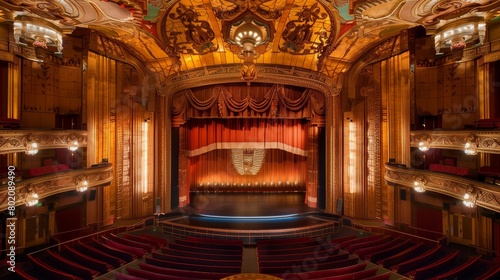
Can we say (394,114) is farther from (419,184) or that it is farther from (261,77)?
(261,77)

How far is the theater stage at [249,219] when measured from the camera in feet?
30.0

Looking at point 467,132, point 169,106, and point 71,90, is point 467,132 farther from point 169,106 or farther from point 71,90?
point 71,90

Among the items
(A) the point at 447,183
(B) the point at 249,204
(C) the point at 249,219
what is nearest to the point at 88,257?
(C) the point at 249,219

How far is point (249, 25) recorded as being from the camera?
25.8 ft

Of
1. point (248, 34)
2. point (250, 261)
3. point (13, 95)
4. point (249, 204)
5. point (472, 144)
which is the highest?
point (248, 34)

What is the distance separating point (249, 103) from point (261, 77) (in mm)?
1041

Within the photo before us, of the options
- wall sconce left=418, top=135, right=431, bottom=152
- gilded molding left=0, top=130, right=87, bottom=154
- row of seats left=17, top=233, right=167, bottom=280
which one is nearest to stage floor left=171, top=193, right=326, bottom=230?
row of seats left=17, top=233, right=167, bottom=280

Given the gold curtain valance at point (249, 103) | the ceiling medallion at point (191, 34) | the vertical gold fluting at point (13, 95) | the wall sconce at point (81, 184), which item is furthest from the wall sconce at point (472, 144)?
the vertical gold fluting at point (13, 95)

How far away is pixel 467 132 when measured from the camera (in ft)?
22.4

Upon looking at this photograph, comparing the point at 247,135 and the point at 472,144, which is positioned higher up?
the point at 247,135

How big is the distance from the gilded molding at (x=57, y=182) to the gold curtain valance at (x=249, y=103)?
11.0 ft

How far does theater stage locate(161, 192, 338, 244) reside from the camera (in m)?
9.14

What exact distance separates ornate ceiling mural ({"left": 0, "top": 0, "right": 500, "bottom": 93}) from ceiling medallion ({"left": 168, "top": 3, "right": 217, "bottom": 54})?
26mm

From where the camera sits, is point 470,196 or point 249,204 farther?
point 249,204
